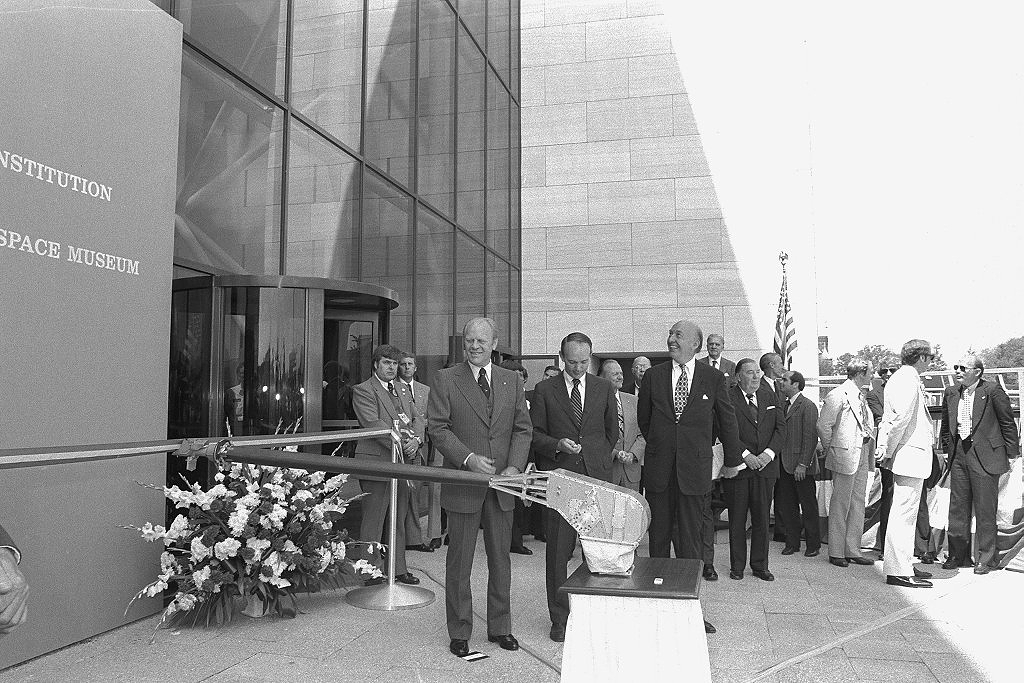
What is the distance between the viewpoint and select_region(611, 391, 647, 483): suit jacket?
7879 millimetres

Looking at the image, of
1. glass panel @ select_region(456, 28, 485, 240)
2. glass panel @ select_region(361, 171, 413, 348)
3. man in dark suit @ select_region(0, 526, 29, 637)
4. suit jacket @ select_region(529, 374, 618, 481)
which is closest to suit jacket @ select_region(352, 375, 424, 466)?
suit jacket @ select_region(529, 374, 618, 481)

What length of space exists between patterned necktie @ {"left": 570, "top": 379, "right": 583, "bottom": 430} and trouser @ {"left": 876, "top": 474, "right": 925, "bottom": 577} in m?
3.01

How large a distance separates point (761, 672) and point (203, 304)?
4.82m

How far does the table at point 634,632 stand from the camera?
2842 mm

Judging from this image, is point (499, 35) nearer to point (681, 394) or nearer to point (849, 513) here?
point (849, 513)

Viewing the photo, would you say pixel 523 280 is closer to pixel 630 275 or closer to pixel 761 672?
pixel 630 275

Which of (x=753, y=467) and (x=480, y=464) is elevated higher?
(x=480, y=464)

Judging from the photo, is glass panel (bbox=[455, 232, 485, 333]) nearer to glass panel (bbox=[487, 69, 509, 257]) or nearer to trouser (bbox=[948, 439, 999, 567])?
glass panel (bbox=[487, 69, 509, 257])

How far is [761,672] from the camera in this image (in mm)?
4617

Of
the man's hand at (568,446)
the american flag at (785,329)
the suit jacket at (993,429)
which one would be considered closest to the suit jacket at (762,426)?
the suit jacket at (993,429)

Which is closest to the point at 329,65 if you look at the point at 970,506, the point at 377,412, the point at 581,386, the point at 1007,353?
the point at 377,412

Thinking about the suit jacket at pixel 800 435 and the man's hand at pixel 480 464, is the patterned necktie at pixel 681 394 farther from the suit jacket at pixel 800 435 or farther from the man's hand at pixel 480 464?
the suit jacket at pixel 800 435

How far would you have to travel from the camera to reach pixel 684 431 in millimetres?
5832

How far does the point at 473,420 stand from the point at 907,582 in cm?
411
